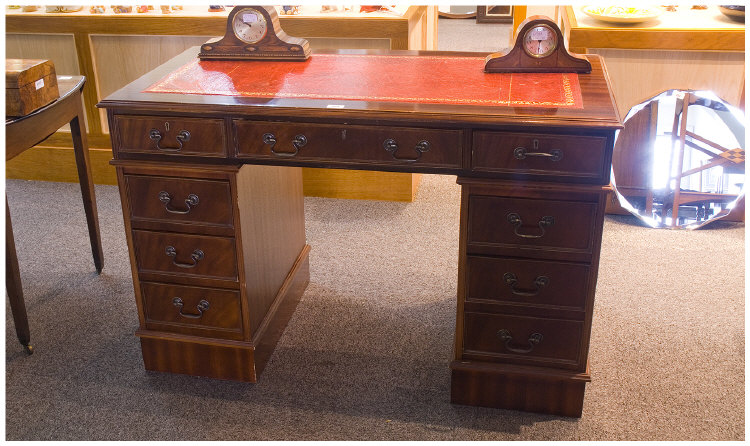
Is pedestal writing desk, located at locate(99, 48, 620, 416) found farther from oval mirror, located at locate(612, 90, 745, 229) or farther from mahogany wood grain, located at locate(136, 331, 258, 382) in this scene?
oval mirror, located at locate(612, 90, 745, 229)

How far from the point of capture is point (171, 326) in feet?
7.68

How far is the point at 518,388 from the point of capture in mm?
2199

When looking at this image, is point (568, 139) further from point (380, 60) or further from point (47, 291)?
point (47, 291)

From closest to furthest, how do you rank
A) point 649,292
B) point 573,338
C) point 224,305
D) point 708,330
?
point 573,338
point 224,305
point 708,330
point 649,292

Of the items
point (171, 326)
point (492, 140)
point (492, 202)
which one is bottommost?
point (171, 326)

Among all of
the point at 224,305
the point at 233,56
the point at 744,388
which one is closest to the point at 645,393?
the point at 744,388

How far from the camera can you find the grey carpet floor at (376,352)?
85.7 inches

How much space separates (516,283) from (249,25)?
Answer: 1.11 meters

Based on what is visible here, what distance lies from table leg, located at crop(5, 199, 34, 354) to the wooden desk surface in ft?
2.10

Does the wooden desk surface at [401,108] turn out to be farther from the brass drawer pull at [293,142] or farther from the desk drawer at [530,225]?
the desk drawer at [530,225]

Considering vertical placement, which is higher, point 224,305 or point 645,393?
point 224,305

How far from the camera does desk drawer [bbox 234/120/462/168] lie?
1.92 m

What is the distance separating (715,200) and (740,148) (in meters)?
0.24

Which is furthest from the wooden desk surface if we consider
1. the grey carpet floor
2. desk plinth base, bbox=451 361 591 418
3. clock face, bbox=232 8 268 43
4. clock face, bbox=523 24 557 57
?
the grey carpet floor
